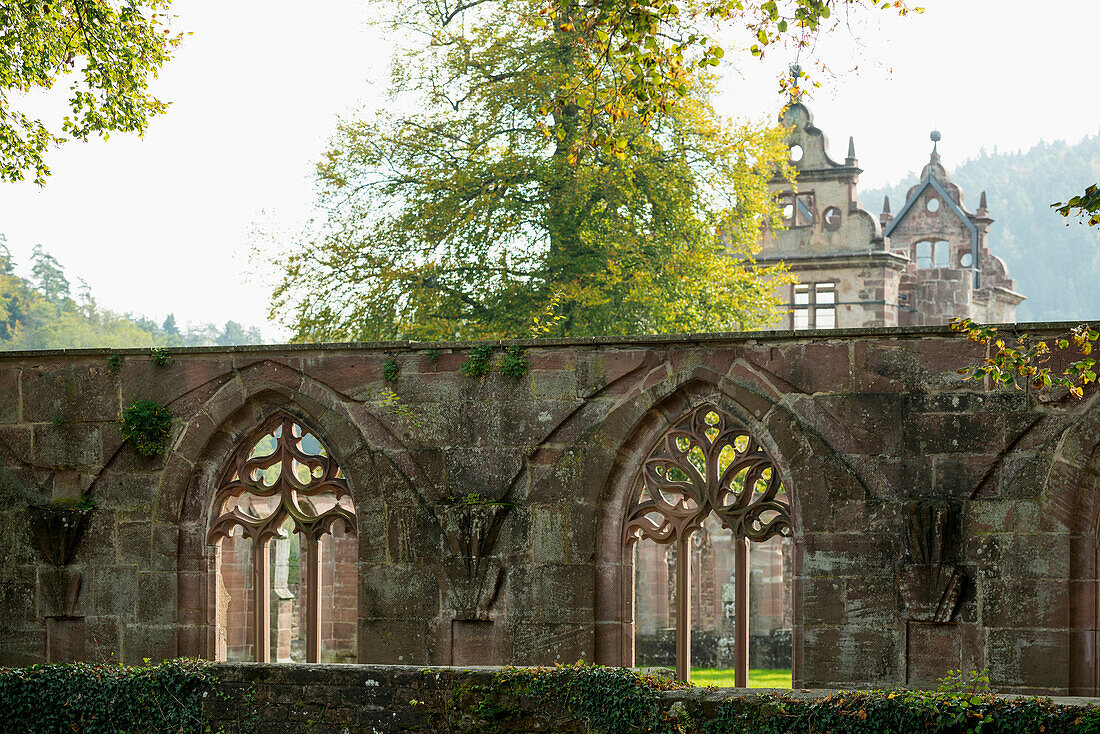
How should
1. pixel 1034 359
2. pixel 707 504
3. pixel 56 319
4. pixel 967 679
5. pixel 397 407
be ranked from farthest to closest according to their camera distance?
pixel 56 319 → pixel 397 407 → pixel 707 504 → pixel 967 679 → pixel 1034 359

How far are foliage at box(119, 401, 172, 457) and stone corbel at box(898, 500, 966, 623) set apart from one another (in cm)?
572

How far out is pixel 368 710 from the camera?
702cm

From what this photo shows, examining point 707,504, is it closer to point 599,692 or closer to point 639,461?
point 639,461

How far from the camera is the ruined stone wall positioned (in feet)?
29.2

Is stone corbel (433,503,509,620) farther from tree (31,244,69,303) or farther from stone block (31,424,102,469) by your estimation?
tree (31,244,69,303)

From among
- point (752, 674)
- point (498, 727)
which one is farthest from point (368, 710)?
point (752, 674)

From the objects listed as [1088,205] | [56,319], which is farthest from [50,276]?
[1088,205]

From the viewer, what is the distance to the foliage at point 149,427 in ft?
33.8

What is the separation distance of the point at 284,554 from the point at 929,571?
35.3ft

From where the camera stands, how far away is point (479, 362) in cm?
986

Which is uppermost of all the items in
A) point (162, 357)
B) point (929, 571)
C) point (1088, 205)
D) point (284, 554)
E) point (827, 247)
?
point (827, 247)

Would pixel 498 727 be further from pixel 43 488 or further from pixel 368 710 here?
pixel 43 488

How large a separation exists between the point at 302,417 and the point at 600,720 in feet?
14.1

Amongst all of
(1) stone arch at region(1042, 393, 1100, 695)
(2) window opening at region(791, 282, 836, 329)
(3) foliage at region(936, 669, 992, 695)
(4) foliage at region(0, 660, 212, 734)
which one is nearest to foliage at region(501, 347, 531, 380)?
(4) foliage at region(0, 660, 212, 734)
